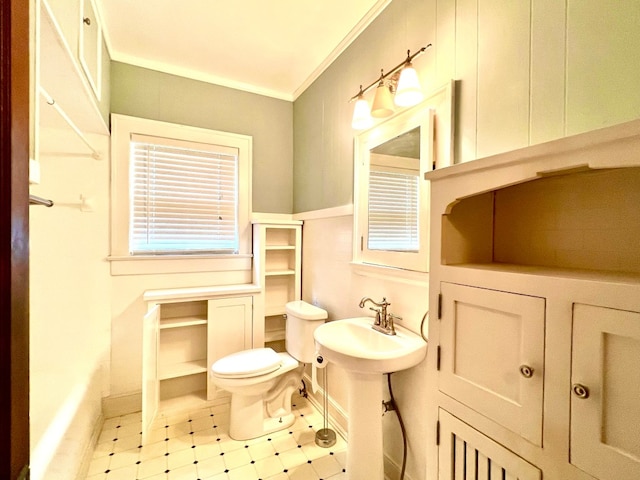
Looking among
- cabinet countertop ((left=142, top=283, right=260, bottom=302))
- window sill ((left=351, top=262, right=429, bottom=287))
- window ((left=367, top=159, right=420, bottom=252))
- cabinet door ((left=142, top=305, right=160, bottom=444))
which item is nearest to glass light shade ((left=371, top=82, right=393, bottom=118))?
window ((left=367, top=159, right=420, bottom=252))

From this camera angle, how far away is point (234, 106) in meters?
2.51

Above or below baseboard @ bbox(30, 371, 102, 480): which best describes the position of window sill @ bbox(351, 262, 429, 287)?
above

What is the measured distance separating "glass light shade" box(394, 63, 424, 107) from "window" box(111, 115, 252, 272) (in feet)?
5.26

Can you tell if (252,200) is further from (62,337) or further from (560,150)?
(560,150)

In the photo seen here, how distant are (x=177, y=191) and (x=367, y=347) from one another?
189 centimetres

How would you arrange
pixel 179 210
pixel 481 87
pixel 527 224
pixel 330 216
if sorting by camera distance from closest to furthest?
pixel 527 224, pixel 481 87, pixel 330 216, pixel 179 210

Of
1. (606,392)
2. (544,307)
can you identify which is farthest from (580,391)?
(544,307)

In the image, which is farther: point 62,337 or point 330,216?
point 330,216

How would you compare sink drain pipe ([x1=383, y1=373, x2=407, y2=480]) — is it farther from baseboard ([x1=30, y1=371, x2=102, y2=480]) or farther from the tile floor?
baseboard ([x1=30, y1=371, x2=102, y2=480])

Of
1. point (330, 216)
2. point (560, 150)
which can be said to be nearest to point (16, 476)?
point (560, 150)

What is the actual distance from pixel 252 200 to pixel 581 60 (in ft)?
7.34

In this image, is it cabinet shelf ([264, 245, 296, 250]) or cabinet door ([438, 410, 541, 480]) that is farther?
cabinet shelf ([264, 245, 296, 250])

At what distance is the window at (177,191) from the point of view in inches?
84.3

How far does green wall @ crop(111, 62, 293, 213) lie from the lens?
7.11 ft
